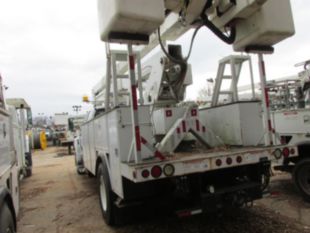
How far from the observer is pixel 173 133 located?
14.1 ft

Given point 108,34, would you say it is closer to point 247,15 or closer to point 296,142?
point 247,15

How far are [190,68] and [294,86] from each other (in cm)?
322

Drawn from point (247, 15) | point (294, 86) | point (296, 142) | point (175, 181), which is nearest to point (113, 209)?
point (175, 181)

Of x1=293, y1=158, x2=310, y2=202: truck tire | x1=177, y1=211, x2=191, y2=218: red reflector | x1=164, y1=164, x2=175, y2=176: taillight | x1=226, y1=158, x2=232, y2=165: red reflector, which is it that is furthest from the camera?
x1=293, y1=158, x2=310, y2=202: truck tire

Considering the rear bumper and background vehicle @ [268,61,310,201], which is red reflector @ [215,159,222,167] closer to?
the rear bumper

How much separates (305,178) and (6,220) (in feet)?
16.5

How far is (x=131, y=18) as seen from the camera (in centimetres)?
301

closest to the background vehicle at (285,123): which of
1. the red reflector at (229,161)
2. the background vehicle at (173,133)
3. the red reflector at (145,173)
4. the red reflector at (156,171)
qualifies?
the background vehicle at (173,133)

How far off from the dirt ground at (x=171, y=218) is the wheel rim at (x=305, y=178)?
25cm

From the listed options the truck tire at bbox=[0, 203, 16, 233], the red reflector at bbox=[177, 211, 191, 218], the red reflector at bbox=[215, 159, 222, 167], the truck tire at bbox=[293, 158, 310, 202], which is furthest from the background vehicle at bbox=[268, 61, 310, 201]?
the truck tire at bbox=[0, 203, 16, 233]

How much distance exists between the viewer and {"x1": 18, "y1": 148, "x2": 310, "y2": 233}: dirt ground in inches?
165

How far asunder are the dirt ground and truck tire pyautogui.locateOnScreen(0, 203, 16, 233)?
1635mm

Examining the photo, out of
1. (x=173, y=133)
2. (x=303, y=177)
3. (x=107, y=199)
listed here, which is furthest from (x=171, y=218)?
(x=303, y=177)

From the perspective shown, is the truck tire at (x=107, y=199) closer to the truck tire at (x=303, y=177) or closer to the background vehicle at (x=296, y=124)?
the background vehicle at (x=296, y=124)
